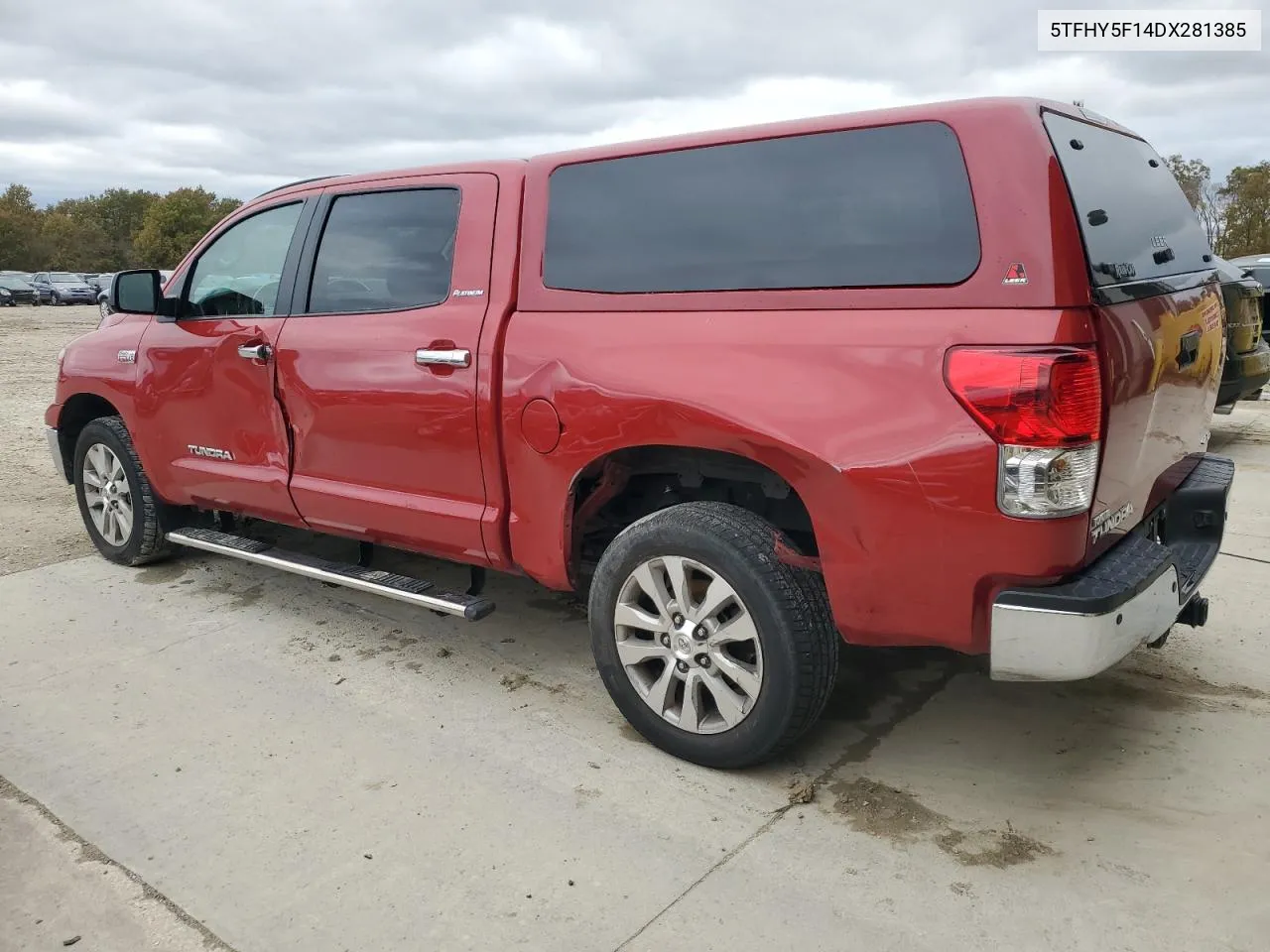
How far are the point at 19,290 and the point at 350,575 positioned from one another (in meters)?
45.0

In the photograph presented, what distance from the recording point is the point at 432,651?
4.11m

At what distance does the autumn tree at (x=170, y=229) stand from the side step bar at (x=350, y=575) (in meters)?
84.1

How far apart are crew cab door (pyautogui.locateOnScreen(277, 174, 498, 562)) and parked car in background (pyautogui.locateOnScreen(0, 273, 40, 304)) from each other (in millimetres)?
44173

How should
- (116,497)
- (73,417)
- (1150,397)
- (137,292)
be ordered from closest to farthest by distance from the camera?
(1150,397) < (137,292) < (116,497) < (73,417)

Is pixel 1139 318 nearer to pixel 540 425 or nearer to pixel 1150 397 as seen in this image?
pixel 1150 397

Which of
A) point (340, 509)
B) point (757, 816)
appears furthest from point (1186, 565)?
point (340, 509)

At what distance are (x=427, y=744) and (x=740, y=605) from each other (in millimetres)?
1171

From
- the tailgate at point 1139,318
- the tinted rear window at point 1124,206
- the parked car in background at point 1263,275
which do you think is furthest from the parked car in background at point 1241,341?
the tailgate at point 1139,318

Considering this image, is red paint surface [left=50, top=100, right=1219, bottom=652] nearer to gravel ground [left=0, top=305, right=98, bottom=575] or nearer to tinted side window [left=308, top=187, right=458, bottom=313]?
tinted side window [left=308, top=187, right=458, bottom=313]

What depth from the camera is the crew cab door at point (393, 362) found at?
11.5 feet

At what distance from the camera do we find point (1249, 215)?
41156 millimetres

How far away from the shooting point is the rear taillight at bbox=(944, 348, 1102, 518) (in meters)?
2.37

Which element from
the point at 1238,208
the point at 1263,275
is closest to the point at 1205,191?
the point at 1238,208

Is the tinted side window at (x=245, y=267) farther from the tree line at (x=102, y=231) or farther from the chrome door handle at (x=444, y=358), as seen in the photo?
the tree line at (x=102, y=231)
